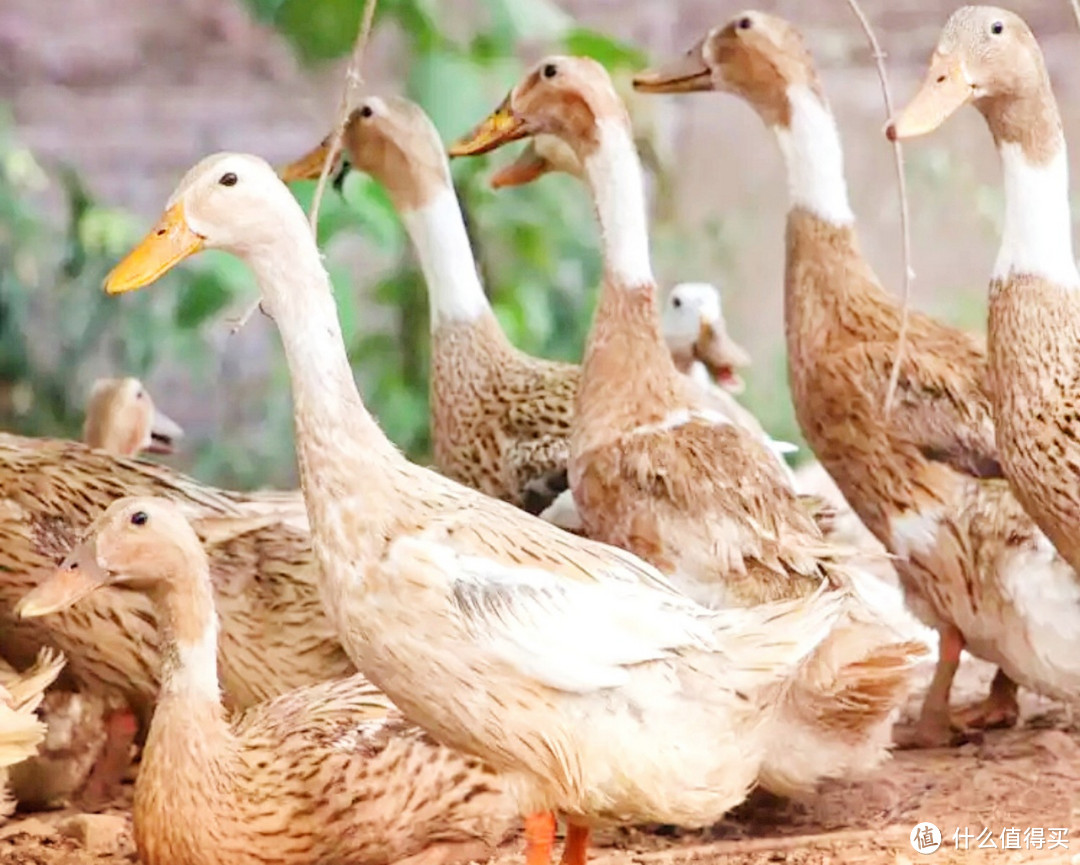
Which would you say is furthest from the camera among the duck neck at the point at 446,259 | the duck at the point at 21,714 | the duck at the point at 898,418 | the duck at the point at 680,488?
the duck neck at the point at 446,259

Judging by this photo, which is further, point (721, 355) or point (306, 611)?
point (721, 355)

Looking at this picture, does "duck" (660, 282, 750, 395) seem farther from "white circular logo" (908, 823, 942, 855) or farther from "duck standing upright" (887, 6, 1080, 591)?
"white circular logo" (908, 823, 942, 855)

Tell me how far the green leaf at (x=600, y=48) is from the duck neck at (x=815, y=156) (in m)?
1.00

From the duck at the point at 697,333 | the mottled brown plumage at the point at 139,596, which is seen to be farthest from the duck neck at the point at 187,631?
the duck at the point at 697,333

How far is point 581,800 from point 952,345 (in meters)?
1.29

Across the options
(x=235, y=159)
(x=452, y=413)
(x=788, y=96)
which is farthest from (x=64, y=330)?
(x=235, y=159)

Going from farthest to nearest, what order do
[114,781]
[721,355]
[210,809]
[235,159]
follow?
[721,355], [114,781], [210,809], [235,159]

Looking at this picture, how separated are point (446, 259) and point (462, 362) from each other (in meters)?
0.20

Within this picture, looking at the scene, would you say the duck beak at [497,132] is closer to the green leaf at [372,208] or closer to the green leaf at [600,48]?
the green leaf at [372,208]

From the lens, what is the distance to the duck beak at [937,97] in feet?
7.75

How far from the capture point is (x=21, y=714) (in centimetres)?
224

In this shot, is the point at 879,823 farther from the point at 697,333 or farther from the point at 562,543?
the point at 697,333

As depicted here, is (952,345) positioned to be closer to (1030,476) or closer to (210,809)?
(1030,476)

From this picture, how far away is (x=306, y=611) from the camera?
9.05ft
